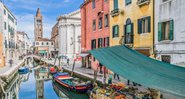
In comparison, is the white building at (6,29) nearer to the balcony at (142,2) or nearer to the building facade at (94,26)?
the building facade at (94,26)

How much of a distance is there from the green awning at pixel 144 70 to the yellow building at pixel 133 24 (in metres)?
7.06

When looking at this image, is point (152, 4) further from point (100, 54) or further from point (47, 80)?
point (47, 80)

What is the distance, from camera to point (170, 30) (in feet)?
55.1

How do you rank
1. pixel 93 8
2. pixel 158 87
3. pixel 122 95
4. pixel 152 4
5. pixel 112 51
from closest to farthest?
1. pixel 158 87
2. pixel 112 51
3. pixel 122 95
4. pixel 152 4
5. pixel 93 8

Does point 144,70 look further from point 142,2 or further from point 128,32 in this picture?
point 128,32

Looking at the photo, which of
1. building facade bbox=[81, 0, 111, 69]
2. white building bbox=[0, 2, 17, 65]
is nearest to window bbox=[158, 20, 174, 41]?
building facade bbox=[81, 0, 111, 69]

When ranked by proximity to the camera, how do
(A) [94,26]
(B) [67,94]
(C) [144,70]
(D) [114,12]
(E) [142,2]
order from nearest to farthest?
(C) [144,70] < (E) [142,2] < (B) [67,94] < (D) [114,12] < (A) [94,26]

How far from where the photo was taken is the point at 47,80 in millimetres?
36344

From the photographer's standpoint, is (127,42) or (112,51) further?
(127,42)

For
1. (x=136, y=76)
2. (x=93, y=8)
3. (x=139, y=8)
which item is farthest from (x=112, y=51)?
(x=93, y=8)

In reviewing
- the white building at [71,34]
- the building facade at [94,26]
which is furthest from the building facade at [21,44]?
the building facade at [94,26]

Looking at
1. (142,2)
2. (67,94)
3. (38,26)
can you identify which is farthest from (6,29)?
(38,26)

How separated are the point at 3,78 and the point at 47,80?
997 cm

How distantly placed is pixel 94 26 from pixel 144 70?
23.6 metres
